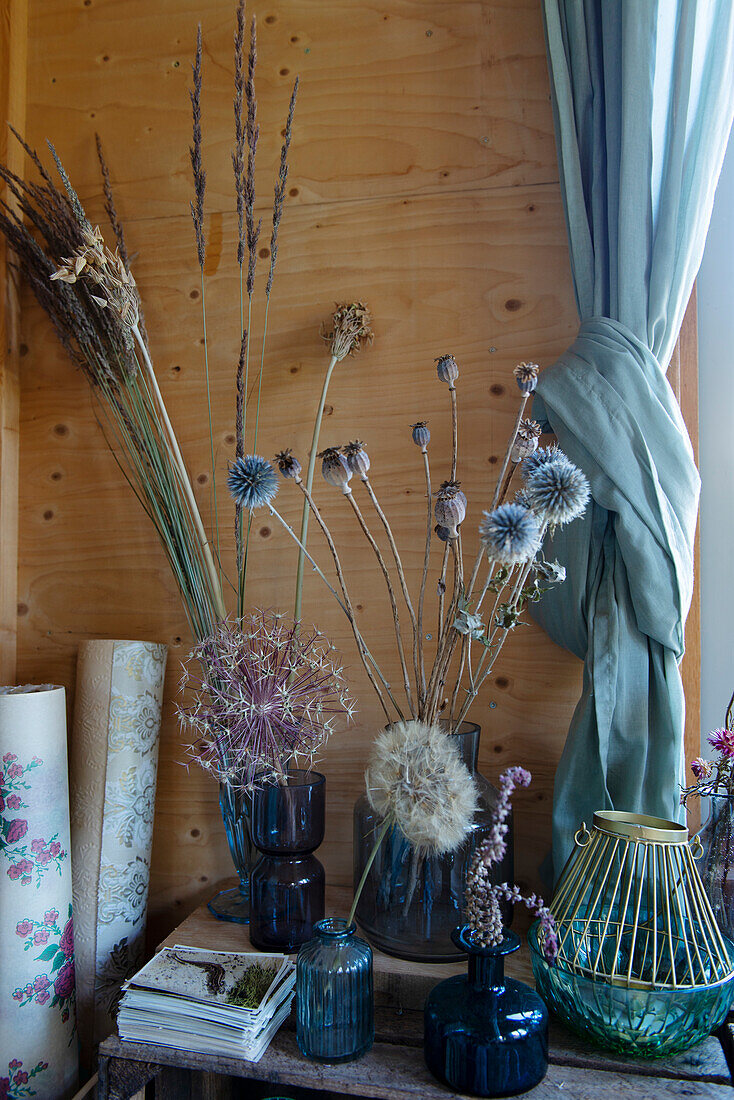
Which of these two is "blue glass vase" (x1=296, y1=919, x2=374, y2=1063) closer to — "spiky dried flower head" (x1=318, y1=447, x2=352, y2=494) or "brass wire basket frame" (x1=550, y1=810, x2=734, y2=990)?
"brass wire basket frame" (x1=550, y1=810, x2=734, y2=990)

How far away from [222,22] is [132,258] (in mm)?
524

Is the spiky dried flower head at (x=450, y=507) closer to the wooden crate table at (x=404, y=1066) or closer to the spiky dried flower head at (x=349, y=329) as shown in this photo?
the spiky dried flower head at (x=349, y=329)

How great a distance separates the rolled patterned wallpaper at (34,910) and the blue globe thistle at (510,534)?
823 mm

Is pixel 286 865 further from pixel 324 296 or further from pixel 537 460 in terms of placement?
pixel 324 296

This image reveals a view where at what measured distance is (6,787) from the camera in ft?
4.14

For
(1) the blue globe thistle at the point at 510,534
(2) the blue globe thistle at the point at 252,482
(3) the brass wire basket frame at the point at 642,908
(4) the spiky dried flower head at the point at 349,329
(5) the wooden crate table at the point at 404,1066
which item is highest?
(4) the spiky dried flower head at the point at 349,329

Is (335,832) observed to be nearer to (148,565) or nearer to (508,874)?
(508,874)

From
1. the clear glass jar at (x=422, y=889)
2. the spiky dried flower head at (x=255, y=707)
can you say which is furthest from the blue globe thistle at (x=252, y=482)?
the clear glass jar at (x=422, y=889)

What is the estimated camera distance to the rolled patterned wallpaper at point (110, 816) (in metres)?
1.40

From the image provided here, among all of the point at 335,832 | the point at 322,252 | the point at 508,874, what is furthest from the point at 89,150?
the point at 508,874

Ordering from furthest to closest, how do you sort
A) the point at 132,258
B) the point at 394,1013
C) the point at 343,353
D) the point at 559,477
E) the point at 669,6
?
1. the point at 132,258
2. the point at 343,353
3. the point at 669,6
4. the point at 394,1013
5. the point at 559,477

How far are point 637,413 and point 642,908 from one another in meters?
0.73

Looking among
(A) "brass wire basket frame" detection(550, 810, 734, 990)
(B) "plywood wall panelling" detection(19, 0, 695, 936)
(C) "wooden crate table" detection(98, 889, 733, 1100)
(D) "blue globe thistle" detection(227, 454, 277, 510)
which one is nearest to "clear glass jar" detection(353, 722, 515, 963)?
(C) "wooden crate table" detection(98, 889, 733, 1100)

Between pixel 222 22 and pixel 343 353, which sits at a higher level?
pixel 222 22
